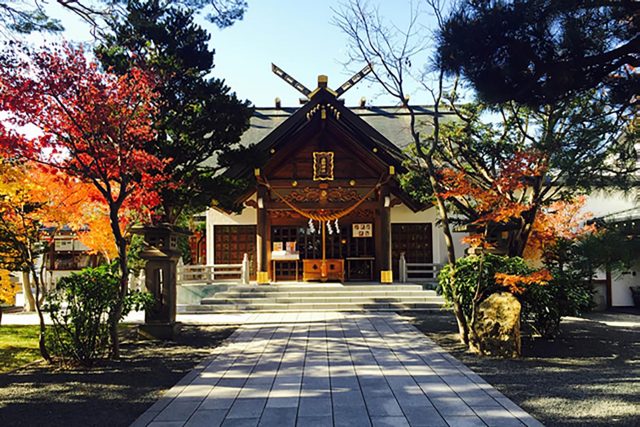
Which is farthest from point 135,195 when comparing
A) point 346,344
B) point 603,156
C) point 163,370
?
point 603,156

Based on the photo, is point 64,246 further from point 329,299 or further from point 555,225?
point 555,225

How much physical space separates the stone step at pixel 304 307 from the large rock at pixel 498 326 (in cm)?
617

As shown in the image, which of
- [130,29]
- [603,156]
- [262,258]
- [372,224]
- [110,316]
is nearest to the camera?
[603,156]

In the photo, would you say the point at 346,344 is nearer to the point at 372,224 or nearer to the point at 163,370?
the point at 163,370

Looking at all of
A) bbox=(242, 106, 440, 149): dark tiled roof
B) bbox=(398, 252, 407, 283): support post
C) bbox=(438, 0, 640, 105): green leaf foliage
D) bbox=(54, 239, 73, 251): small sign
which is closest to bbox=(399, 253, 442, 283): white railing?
bbox=(398, 252, 407, 283): support post

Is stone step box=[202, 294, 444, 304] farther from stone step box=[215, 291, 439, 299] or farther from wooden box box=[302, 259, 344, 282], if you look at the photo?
wooden box box=[302, 259, 344, 282]

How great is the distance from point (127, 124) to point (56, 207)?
558cm

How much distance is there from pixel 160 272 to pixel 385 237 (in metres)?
8.34

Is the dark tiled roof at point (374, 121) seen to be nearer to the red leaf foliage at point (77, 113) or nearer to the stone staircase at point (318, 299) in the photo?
the stone staircase at point (318, 299)

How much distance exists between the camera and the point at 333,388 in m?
5.86

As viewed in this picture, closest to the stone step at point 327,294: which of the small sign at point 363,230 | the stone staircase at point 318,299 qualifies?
the stone staircase at point 318,299

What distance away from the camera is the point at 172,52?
35.7 ft

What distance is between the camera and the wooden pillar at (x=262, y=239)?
1592 centimetres

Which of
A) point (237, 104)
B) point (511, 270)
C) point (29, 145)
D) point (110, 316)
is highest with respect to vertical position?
point (237, 104)
